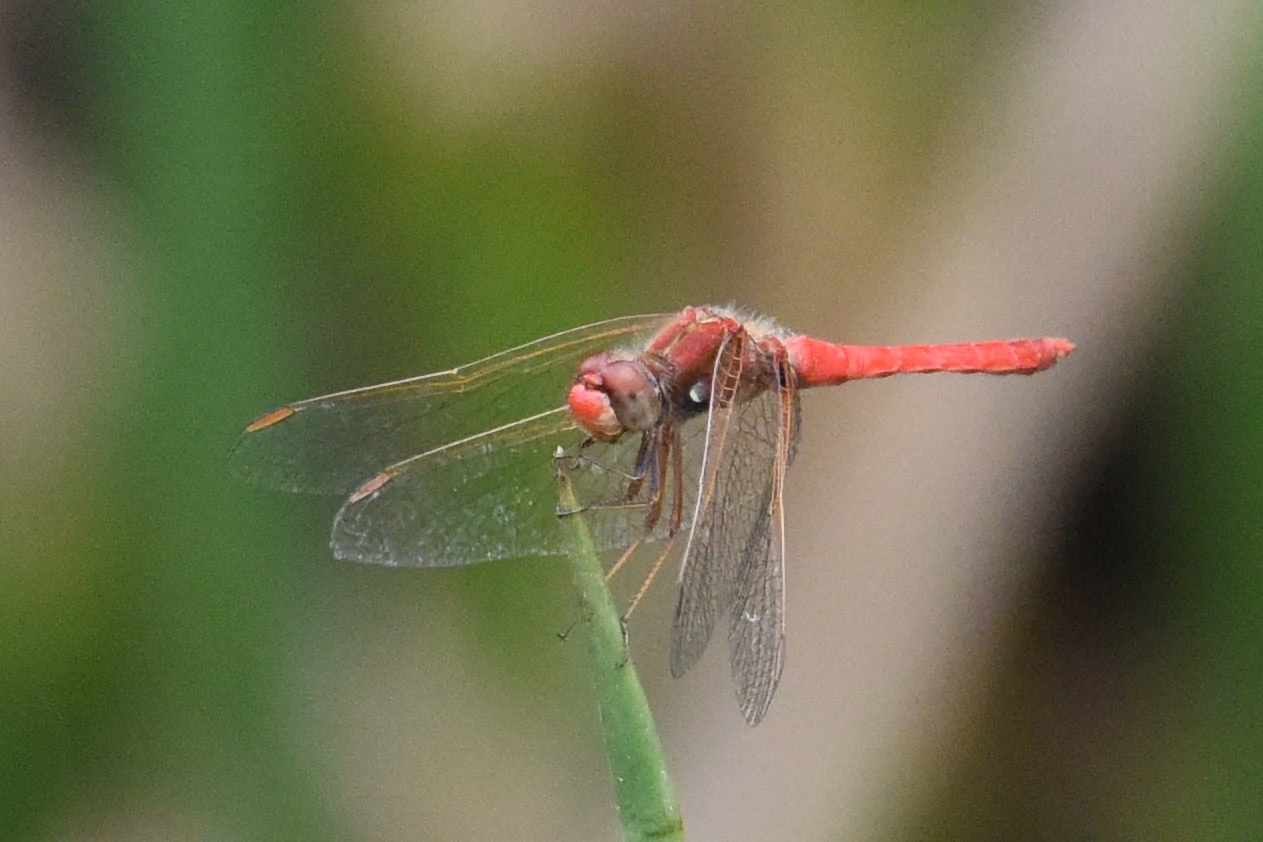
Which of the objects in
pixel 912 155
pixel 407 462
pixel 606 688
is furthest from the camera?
pixel 912 155

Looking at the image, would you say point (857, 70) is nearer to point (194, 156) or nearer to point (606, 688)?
point (194, 156)

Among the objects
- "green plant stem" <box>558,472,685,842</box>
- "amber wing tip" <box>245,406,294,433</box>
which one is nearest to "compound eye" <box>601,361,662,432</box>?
"amber wing tip" <box>245,406,294,433</box>

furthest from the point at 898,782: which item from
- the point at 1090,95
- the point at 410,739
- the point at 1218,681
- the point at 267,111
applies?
the point at 267,111

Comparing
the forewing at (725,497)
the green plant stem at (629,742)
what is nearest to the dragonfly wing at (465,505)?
the forewing at (725,497)

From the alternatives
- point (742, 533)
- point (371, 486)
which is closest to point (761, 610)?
point (742, 533)

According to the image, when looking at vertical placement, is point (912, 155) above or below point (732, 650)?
above

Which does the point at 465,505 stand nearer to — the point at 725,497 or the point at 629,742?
the point at 725,497

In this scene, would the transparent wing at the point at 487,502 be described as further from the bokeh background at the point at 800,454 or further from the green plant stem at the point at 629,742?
the green plant stem at the point at 629,742

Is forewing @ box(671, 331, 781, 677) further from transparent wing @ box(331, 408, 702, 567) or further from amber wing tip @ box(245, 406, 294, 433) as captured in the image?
amber wing tip @ box(245, 406, 294, 433)
